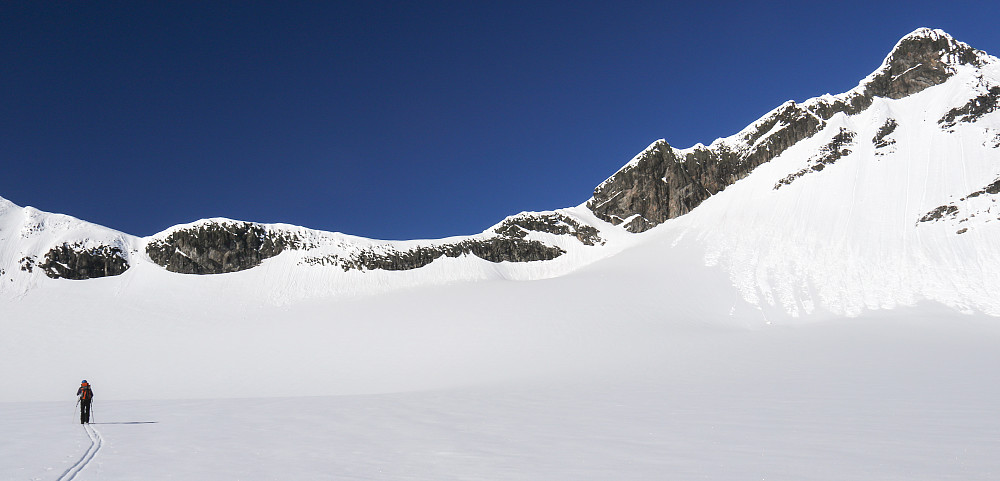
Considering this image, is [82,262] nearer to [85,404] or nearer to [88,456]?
[85,404]

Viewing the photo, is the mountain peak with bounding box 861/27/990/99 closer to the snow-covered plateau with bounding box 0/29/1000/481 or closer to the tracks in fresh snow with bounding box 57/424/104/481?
the snow-covered plateau with bounding box 0/29/1000/481

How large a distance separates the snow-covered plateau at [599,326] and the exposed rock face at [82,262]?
8.1 inches

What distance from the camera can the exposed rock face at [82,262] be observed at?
54469 millimetres

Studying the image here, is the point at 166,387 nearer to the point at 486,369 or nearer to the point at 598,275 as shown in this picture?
the point at 486,369

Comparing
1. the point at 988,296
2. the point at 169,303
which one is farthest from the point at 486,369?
the point at 988,296

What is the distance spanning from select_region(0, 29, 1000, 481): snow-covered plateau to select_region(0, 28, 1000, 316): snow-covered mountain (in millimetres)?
302

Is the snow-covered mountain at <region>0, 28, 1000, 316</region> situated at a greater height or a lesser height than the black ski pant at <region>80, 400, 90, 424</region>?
greater

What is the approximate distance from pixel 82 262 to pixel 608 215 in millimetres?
67711

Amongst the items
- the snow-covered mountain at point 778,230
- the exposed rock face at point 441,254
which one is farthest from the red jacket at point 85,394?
the exposed rock face at point 441,254

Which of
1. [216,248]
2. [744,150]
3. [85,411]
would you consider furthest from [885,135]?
[85,411]

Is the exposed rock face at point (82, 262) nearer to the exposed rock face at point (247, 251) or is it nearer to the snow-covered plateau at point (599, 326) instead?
the snow-covered plateau at point (599, 326)

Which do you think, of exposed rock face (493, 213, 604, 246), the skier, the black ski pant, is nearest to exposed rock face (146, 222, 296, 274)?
exposed rock face (493, 213, 604, 246)

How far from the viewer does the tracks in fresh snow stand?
27.0 feet

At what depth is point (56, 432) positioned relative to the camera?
1307 centimetres
